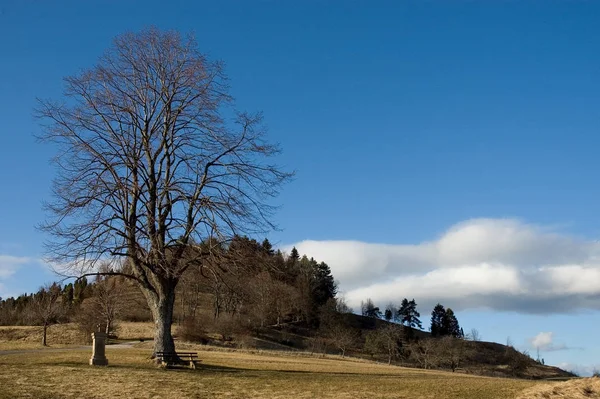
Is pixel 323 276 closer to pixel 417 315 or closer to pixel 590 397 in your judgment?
pixel 417 315

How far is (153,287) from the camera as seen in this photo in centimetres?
3128

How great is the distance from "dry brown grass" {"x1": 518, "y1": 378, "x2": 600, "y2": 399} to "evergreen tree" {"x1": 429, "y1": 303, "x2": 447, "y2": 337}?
412 ft

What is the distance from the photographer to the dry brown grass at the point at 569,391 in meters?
18.8

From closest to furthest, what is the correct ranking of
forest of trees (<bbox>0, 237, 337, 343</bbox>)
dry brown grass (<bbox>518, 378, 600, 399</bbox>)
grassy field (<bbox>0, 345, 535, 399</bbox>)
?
dry brown grass (<bbox>518, 378, 600, 399</bbox>)
grassy field (<bbox>0, 345, 535, 399</bbox>)
forest of trees (<bbox>0, 237, 337, 343</bbox>)

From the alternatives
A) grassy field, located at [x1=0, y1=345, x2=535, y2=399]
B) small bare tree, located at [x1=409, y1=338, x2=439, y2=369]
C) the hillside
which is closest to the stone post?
grassy field, located at [x1=0, y1=345, x2=535, y2=399]

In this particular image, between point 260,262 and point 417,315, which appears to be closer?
point 260,262

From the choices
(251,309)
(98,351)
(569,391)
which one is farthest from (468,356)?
(569,391)

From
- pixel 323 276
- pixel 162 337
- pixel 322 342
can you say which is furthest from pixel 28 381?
pixel 323 276

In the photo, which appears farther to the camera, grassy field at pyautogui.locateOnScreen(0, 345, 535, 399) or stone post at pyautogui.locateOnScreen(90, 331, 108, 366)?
stone post at pyautogui.locateOnScreen(90, 331, 108, 366)

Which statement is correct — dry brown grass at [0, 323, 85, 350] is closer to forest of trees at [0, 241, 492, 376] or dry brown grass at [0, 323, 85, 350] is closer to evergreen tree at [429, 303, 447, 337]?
forest of trees at [0, 241, 492, 376]

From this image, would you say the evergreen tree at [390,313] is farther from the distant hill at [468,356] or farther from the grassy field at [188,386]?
the grassy field at [188,386]

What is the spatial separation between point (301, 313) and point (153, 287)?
94.9 metres

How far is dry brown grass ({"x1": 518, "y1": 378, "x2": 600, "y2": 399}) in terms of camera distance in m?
18.8

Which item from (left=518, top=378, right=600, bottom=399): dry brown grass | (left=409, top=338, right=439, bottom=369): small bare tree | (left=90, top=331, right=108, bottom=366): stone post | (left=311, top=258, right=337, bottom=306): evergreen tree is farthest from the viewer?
(left=311, top=258, right=337, bottom=306): evergreen tree
